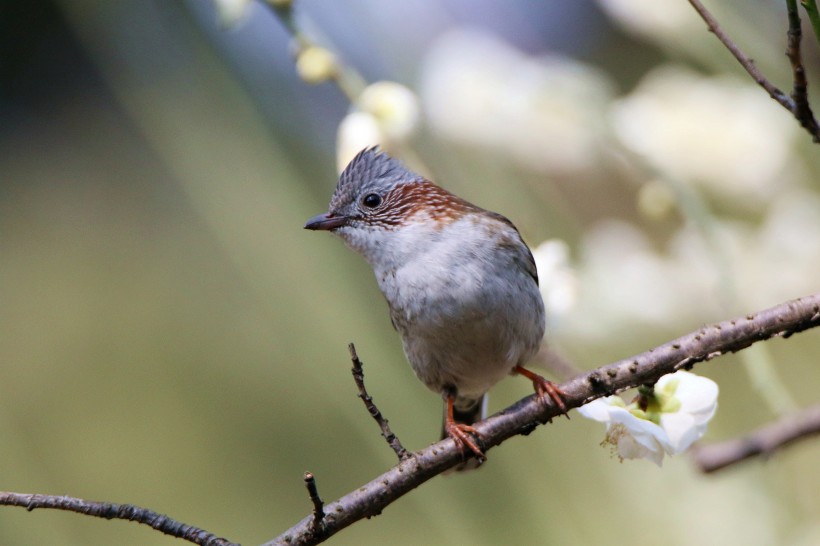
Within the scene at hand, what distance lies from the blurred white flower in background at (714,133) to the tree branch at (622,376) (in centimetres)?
68

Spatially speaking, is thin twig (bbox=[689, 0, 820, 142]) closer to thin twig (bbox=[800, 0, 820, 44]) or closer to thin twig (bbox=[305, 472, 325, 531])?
thin twig (bbox=[800, 0, 820, 44])

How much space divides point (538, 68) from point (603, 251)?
0.54 metres

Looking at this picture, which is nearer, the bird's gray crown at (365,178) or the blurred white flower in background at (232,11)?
the blurred white flower in background at (232,11)

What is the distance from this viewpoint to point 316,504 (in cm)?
125

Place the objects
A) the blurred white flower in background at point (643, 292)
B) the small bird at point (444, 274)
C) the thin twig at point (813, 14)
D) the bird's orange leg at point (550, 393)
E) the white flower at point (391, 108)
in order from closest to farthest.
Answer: the thin twig at point (813, 14)
the bird's orange leg at point (550, 393)
the white flower at point (391, 108)
the small bird at point (444, 274)
the blurred white flower in background at point (643, 292)

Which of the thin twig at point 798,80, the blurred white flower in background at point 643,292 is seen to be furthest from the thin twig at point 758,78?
the blurred white flower in background at point 643,292

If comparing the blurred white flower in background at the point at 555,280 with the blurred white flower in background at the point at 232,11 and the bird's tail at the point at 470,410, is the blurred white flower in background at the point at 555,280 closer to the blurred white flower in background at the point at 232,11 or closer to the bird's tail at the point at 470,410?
the bird's tail at the point at 470,410

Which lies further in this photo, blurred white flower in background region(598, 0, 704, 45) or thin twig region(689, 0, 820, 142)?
blurred white flower in background region(598, 0, 704, 45)

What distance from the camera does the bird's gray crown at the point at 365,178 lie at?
217 cm

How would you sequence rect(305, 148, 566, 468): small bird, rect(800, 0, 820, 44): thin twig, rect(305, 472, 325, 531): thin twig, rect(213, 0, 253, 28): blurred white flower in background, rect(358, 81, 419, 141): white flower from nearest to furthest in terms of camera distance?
rect(800, 0, 820, 44): thin twig, rect(305, 472, 325, 531): thin twig, rect(213, 0, 253, 28): blurred white flower in background, rect(358, 81, 419, 141): white flower, rect(305, 148, 566, 468): small bird

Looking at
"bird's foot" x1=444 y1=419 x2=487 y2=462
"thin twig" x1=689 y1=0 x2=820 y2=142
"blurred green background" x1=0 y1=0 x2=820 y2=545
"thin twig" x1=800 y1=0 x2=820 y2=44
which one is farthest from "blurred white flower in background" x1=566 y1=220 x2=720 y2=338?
"thin twig" x1=800 y1=0 x2=820 y2=44

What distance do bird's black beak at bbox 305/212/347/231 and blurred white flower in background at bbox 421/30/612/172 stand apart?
392 millimetres

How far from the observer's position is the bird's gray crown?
2168 mm

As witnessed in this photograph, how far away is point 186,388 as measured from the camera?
431 centimetres
